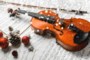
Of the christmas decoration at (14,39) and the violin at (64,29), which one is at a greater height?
the violin at (64,29)

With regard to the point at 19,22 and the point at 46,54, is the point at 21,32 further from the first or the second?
the point at 46,54

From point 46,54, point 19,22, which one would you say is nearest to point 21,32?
point 19,22

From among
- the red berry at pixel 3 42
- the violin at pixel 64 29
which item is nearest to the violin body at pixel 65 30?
the violin at pixel 64 29

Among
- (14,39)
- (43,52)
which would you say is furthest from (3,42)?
(43,52)

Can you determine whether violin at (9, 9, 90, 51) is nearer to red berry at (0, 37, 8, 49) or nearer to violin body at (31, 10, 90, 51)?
violin body at (31, 10, 90, 51)

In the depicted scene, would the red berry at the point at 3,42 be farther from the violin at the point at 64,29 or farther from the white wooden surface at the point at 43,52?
the violin at the point at 64,29

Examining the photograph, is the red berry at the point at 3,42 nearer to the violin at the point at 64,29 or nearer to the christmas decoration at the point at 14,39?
the christmas decoration at the point at 14,39

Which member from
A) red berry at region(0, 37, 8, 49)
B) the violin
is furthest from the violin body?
red berry at region(0, 37, 8, 49)

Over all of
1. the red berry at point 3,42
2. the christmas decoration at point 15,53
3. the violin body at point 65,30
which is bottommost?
the christmas decoration at point 15,53
